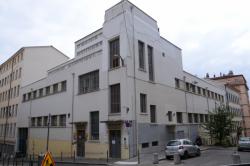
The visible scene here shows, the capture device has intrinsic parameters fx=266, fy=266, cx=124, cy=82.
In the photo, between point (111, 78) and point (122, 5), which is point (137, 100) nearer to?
point (111, 78)

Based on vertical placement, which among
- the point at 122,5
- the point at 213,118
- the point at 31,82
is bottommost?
the point at 213,118

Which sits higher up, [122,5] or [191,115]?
[122,5]

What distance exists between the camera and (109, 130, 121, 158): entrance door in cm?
2406

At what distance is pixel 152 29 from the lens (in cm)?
3006

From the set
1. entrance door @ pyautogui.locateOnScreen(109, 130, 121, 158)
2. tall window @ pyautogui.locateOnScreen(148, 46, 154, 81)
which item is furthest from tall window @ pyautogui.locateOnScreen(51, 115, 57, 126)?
tall window @ pyautogui.locateOnScreen(148, 46, 154, 81)

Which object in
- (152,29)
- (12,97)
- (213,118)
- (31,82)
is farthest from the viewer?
(12,97)

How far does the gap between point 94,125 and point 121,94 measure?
205 inches

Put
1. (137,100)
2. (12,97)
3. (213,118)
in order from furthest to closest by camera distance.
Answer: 1. (12,97)
2. (213,118)
3. (137,100)

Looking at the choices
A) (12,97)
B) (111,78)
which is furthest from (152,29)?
(12,97)

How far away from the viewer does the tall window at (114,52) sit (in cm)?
2612

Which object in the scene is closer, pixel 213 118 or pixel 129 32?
pixel 129 32

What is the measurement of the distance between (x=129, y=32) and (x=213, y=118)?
Answer: 17.4 metres

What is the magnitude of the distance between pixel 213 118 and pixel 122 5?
63.2 feet

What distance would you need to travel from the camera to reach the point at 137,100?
25.0 meters
